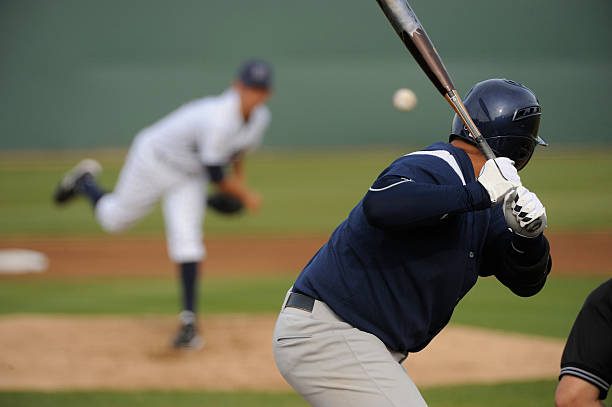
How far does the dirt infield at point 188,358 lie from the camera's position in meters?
5.18

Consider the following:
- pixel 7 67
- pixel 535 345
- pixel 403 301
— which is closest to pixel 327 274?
pixel 403 301

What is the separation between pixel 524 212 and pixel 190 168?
13.8ft

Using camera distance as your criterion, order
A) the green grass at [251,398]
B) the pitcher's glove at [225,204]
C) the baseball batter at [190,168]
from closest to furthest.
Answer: the green grass at [251,398]
the baseball batter at [190,168]
the pitcher's glove at [225,204]

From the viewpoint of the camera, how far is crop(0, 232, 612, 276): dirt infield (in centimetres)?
978

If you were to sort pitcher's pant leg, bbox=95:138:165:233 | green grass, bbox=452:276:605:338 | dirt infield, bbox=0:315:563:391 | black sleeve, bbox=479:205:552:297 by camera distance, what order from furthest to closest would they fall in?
green grass, bbox=452:276:605:338 → pitcher's pant leg, bbox=95:138:165:233 → dirt infield, bbox=0:315:563:391 → black sleeve, bbox=479:205:552:297

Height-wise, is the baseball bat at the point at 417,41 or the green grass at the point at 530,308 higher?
the baseball bat at the point at 417,41

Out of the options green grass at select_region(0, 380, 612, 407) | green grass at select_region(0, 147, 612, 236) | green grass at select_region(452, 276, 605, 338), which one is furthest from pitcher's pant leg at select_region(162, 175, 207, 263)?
green grass at select_region(0, 147, 612, 236)

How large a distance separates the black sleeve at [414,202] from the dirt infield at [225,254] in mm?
7405

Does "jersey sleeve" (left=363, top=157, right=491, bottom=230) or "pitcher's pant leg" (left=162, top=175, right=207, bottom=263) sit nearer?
"jersey sleeve" (left=363, top=157, right=491, bottom=230)

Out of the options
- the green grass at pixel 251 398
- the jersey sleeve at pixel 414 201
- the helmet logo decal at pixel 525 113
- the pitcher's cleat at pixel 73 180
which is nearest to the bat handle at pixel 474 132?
the helmet logo decal at pixel 525 113

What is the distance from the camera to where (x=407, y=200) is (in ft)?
7.16

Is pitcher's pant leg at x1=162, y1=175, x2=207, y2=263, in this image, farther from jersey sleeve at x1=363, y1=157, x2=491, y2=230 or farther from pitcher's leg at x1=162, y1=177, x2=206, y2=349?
jersey sleeve at x1=363, y1=157, x2=491, y2=230

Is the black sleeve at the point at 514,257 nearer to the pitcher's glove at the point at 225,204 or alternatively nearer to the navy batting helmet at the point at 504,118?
the navy batting helmet at the point at 504,118

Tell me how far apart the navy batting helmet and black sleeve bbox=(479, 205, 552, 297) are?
27 cm
